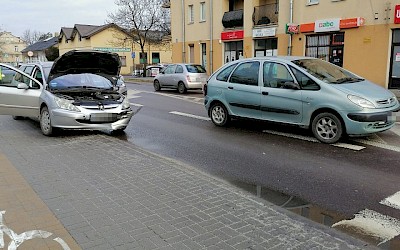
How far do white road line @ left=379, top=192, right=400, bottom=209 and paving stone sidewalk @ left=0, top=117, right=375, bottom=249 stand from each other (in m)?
1.24

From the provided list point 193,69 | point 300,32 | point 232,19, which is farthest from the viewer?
point 232,19

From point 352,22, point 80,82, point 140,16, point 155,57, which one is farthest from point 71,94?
point 155,57

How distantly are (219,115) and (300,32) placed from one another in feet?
48.7

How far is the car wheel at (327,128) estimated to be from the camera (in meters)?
7.47

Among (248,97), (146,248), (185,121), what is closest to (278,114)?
(248,97)

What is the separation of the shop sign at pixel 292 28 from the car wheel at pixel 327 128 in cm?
1589

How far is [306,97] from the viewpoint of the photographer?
7.81m

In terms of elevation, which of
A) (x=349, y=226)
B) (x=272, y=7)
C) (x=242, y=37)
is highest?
(x=272, y=7)

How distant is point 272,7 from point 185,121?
56.1 feet

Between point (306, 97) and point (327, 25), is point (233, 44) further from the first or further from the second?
point (306, 97)

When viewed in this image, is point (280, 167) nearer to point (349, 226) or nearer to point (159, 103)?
point (349, 226)

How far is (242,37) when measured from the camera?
88.9 feet

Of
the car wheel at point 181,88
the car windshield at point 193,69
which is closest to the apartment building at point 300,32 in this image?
the car windshield at point 193,69

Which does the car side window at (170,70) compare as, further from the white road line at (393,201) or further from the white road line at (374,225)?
the white road line at (374,225)
